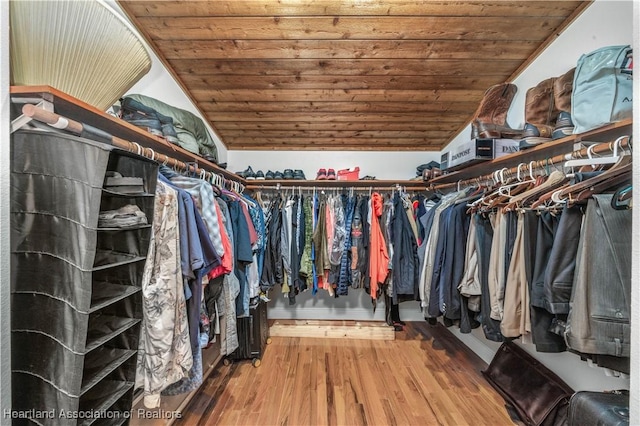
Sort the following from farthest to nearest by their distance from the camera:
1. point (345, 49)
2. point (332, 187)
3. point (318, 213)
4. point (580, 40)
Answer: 1. point (332, 187)
2. point (318, 213)
3. point (345, 49)
4. point (580, 40)

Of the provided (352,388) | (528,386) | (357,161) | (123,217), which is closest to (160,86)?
(123,217)

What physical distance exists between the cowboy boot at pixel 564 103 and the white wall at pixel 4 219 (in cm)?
210

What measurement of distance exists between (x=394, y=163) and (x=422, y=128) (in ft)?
1.61

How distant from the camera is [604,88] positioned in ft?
3.08

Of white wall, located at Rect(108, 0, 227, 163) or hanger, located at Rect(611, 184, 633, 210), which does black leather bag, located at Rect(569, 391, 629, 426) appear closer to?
hanger, located at Rect(611, 184, 633, 210)

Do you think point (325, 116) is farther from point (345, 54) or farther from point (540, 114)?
point (540, 114)

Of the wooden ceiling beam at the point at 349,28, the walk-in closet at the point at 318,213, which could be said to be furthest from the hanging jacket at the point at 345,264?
the wooden ceiling beam at the point at 349,28

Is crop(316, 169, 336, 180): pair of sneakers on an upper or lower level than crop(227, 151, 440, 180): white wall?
lower

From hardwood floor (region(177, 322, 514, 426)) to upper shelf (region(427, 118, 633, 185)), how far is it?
1.66m

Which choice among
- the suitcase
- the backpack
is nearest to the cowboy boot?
the backpack

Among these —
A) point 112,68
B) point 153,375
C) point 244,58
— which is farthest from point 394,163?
point 153,375

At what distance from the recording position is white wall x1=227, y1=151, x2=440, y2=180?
8.95 ft

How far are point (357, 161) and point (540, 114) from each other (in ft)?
5.27

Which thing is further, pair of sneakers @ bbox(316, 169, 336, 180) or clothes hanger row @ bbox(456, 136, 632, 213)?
pair of sneakers @ bbox(316, 169, 336, 180)
